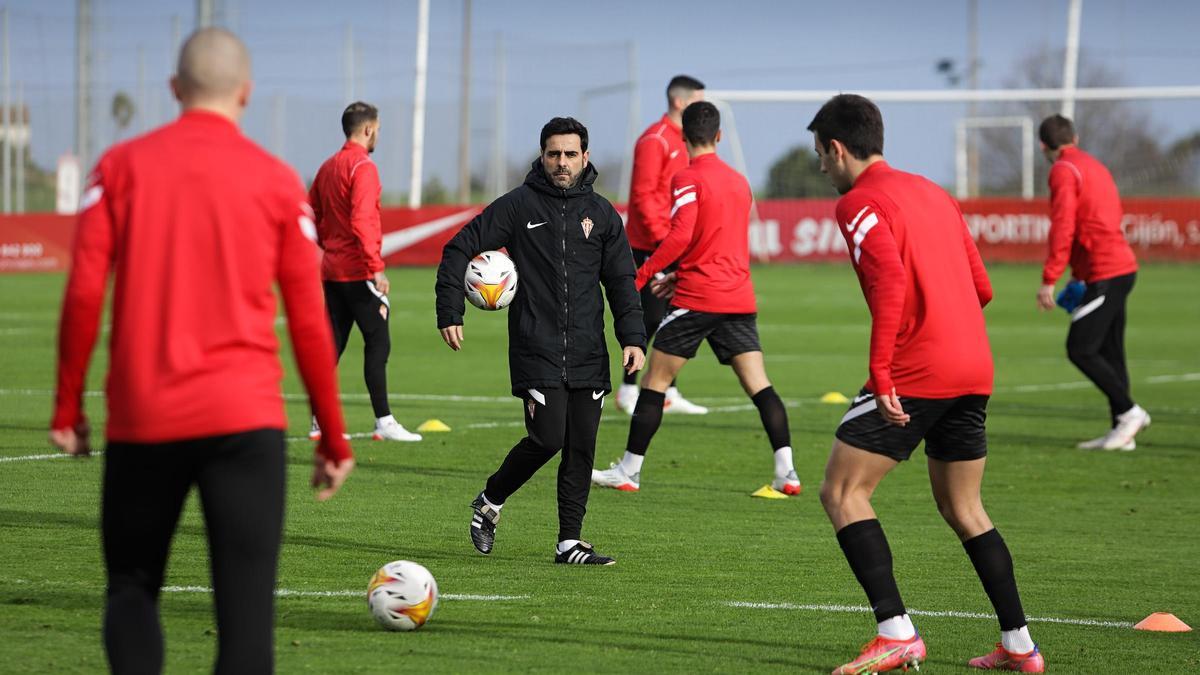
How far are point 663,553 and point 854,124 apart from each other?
3046 millimetres

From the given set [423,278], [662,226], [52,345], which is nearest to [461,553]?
[662,226]

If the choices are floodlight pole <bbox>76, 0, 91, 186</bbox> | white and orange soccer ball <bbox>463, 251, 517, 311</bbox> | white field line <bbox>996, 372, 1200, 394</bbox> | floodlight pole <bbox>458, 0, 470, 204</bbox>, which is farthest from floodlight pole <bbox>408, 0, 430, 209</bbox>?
white and orange soccer ball <bbox>463, 251, 517, 311</bbox>

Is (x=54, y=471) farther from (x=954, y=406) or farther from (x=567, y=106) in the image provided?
(x=567, y=106)

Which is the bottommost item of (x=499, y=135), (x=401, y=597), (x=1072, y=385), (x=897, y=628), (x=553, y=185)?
(x=1072, y=385)

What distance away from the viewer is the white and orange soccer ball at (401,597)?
6180 mm

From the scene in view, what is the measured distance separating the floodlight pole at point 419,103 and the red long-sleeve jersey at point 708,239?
118ft

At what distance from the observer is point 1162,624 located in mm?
6617

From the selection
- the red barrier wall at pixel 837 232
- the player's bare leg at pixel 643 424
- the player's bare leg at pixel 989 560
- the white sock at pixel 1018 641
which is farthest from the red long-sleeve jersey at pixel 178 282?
the red barrier wall at pixel 837 232

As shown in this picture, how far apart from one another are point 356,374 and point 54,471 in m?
8.05

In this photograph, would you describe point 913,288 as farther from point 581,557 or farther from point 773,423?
point 773,423

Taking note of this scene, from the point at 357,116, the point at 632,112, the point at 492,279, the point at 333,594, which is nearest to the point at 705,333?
the point at 492,279

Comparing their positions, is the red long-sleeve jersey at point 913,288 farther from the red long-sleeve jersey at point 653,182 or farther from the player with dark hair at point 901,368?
the red long-sleeve jersey at point 653,182

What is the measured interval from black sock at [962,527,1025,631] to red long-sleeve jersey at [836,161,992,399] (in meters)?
0.57

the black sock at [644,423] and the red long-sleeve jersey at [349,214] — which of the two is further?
the red long-sleeve jersey at [349,214]
